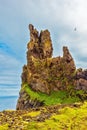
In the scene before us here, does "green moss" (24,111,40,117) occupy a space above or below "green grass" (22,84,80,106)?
below

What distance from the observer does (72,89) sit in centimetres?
19000

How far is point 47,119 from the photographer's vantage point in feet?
94.2

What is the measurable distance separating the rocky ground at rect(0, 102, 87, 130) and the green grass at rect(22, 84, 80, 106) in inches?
5649

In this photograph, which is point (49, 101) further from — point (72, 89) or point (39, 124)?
point (39, 124)

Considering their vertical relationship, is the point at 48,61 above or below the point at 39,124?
above

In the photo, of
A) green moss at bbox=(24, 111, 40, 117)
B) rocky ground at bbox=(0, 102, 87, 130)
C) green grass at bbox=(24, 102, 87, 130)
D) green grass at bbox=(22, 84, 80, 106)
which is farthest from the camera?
green grass at bbox=(22, 84, 80, 106)

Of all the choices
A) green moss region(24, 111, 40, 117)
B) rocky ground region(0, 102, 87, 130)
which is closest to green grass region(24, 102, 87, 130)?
rocky ground region(0, 102, 87, 130)

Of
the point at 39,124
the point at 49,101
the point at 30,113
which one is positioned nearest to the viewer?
the point at 39,124

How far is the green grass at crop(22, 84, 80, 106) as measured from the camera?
178m

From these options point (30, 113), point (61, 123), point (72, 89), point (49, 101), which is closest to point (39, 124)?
point (61, 123)

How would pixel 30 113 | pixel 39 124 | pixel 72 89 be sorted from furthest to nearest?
pixel 72 89, pixel 30 113, pixel 39 124

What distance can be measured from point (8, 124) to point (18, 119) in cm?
181

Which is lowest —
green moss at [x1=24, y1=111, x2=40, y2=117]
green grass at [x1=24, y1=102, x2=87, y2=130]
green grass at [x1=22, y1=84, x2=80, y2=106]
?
green grass at [x1=24, y1=102, x2=87, y2=130]

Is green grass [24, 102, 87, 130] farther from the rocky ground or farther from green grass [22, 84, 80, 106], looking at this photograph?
green grass [22, 84, 80, 106]
